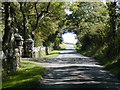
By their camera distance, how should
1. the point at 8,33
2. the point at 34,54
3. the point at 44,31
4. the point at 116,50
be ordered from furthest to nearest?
the point at 44,31 < the point at 34,54 < the point at 116,50 < the point at 8,33

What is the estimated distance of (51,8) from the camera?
38.3 meters

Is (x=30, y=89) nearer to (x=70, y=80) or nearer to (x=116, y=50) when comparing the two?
(x=70, y=80)

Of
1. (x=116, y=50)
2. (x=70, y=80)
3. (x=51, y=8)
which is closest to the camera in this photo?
(x=70, y=80)

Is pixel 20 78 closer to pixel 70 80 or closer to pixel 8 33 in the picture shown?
pixel 70 80

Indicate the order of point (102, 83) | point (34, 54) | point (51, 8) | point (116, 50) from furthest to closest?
point (51, 8), point (34, 54), point (116, 50), point (102, 83)

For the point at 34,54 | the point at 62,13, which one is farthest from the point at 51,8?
the point at 34,54

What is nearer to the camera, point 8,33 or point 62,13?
point 8,33

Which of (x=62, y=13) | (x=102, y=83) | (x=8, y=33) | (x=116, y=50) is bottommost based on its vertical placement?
(x=102, y=83)

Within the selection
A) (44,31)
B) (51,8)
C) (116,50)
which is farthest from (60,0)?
(116,50)

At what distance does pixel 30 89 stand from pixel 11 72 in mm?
4695

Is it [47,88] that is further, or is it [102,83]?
[102,83]

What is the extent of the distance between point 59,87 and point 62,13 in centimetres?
2945

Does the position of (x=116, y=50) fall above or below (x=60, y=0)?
below

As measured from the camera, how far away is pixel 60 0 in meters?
35.4
